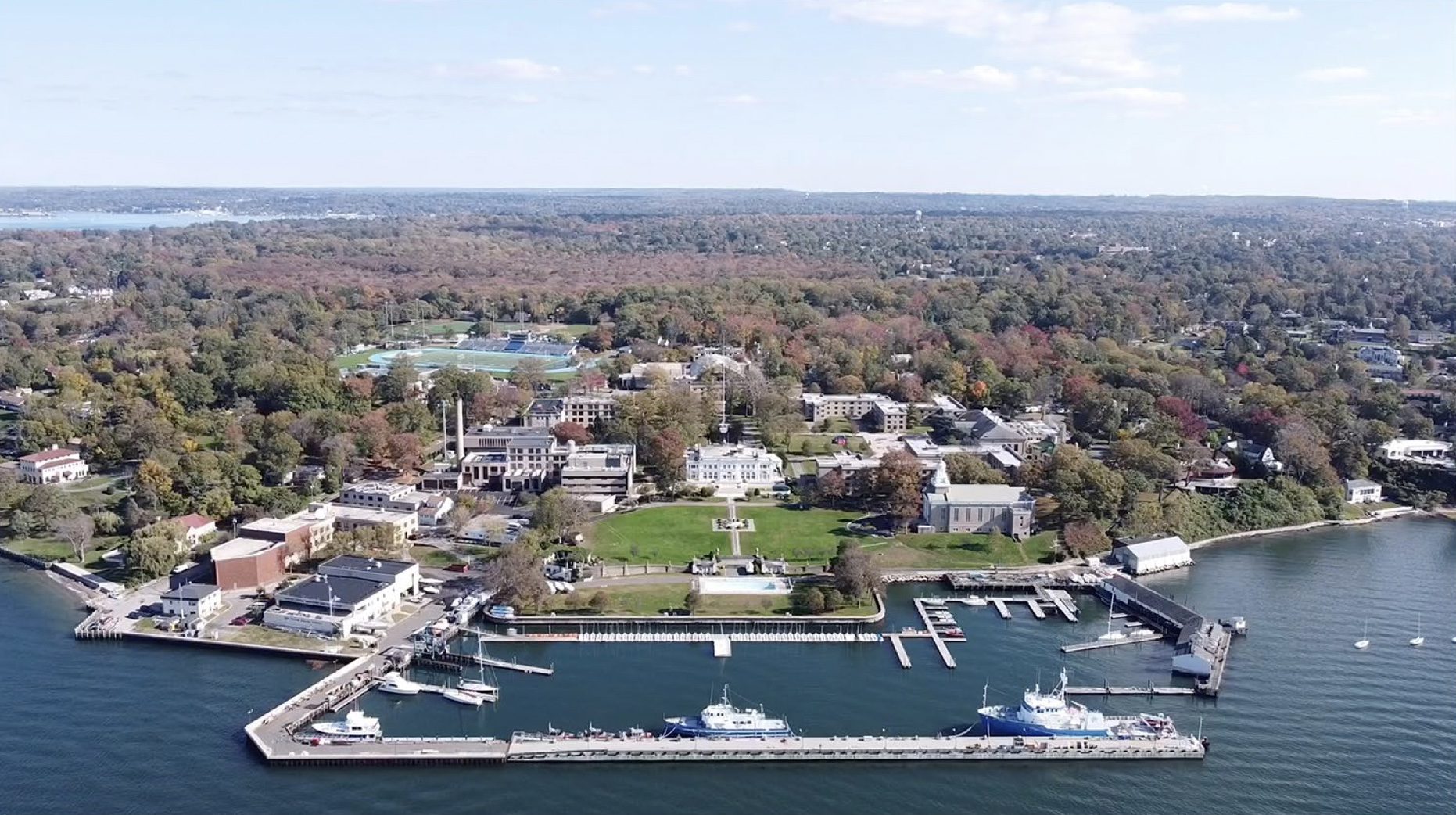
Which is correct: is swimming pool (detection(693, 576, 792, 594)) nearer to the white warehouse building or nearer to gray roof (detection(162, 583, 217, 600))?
the white warehouse building

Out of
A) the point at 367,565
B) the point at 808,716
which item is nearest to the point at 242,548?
the point at 367,565

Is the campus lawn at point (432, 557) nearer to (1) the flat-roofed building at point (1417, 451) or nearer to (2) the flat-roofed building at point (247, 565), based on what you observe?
(2) the flat-roofed building at point (247, 565)

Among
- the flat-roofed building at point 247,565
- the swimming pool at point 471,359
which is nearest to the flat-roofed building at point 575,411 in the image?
the swimming pool at point 471,359

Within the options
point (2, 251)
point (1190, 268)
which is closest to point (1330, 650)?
point (1190, 268)

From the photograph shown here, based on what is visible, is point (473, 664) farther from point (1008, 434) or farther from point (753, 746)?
point (1008, 434)

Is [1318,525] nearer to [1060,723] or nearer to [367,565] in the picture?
[1060,723]

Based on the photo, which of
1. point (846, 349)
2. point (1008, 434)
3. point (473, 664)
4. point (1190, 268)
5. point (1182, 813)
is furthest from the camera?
point (1190, 268)

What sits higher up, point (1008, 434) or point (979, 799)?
point (1008, 434)
